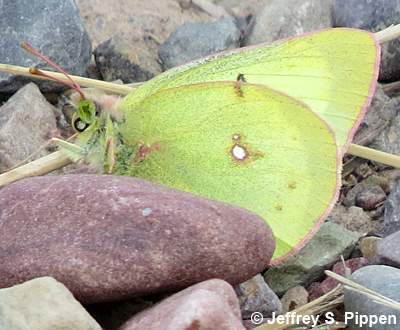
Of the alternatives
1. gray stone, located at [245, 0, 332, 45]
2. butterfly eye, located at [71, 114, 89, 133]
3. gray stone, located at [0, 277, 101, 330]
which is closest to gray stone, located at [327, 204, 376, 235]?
butterfly eye, located at [71, 114, 89, 133]

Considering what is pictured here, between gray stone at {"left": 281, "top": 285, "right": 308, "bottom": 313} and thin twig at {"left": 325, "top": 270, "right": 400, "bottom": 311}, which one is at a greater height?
thin twig at {"left": 325, "top": 270, "right": 400, "bottom": 311}

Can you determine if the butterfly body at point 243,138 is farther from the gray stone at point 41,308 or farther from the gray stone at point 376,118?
the gray stone at point 41,308

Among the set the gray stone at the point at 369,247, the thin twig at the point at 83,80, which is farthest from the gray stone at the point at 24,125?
the gray stone at the point at 369,247

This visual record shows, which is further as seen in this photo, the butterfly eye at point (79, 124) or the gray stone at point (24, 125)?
the gray stone at point (24, 125)

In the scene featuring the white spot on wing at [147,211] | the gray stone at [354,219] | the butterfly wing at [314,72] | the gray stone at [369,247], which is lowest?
the gray stone at [354,219]

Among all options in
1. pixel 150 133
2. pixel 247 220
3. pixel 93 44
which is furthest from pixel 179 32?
pixel 247 220

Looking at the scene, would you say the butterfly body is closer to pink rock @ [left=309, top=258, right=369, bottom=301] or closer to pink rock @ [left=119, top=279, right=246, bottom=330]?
pink rock @ [left=309, top=258, right=369, bottom=301]

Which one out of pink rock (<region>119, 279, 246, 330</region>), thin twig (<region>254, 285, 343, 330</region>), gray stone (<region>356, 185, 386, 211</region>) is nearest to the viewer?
pink rock (<region>119, 279, 246, 330</region>)
